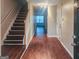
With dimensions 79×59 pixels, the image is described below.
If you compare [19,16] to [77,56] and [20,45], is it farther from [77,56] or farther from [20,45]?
[77,56]

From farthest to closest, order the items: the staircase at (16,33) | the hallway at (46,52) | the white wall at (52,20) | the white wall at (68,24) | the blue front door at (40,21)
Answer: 1. the blue front door at (40,21)
2. the white wall at (52,20)
3. the staircase at (16,33)
4. the hallway at (46,52)
5. the white wall at (68,24)

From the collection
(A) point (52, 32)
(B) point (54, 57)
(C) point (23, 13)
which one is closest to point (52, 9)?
(A) point (52, 32)

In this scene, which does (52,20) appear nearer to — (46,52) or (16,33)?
(16,33)

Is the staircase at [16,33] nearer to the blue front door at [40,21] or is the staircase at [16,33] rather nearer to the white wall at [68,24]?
the white wall at [68,24]

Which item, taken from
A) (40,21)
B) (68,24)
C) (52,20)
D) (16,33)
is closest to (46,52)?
(68,24)

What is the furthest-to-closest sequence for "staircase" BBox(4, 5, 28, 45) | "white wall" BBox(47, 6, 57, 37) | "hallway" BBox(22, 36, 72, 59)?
"white wall" BBox(47, 6, 57, 37) < "staircase" BBox(4, 5, 28, 45) < "hallway" BBox(22, 36, 72, 59)

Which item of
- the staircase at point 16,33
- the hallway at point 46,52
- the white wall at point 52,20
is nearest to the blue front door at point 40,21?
the white wall at point 52,20

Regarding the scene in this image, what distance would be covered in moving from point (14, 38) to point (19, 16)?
242cm

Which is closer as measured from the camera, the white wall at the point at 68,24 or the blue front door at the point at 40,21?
the white wall at the point at 68,24

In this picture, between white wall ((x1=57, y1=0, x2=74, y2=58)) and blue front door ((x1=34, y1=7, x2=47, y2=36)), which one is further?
blue front door ((x1=34, y1=7, x2=47, y2=36))

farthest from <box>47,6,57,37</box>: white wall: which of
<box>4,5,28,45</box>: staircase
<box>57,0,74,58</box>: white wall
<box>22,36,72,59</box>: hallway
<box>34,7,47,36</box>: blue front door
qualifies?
<box>57,0,74,58</box>: white wall

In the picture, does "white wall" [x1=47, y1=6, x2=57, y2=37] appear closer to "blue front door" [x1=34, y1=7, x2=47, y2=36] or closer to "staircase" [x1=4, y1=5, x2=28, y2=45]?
"blue front door" [x1=34, y1=7, x2=47, y2=36]

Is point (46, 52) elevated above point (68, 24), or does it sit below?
below

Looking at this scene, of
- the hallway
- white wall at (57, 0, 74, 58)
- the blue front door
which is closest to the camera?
white wall at (57, 0, 74, 58)
